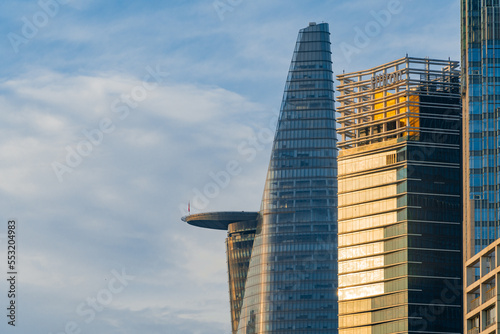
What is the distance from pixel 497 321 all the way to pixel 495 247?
335 inches

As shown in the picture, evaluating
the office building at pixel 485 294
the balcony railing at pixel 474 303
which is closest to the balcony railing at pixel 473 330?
the office building at pixel 485 294

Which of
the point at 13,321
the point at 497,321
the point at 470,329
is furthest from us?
the point at 13,321

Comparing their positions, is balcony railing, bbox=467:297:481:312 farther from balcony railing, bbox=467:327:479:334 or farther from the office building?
balcony railing, bbox=467:327:479:334

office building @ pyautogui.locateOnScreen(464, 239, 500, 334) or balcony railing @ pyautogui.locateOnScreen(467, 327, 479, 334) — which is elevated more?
office building @ pyautogui.locateOnScreen(464, 239, 500, 334)

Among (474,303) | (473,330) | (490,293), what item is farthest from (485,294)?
(473,330)

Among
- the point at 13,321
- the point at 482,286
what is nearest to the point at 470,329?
the point at 482,286

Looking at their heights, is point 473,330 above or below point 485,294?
below

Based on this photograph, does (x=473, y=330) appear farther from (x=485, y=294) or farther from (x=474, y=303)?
(x=485, y=294)

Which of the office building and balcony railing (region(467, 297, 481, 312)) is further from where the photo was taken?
balcony railing (region(467, 297, 481, 312))

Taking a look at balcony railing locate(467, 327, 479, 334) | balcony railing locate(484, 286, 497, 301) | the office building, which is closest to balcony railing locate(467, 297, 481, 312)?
the office building

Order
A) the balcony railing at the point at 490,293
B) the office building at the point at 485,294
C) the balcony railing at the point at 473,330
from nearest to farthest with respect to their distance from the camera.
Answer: the office building at the point at 485,294 → the balcony railing at the point at 490,293 → the balcony railing at the point at 473,330

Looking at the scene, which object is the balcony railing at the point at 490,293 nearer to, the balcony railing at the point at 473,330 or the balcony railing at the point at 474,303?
the balcony railing at the point at 474,303

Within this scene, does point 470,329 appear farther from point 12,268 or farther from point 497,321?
point 12,268

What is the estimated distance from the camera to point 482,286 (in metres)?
152
